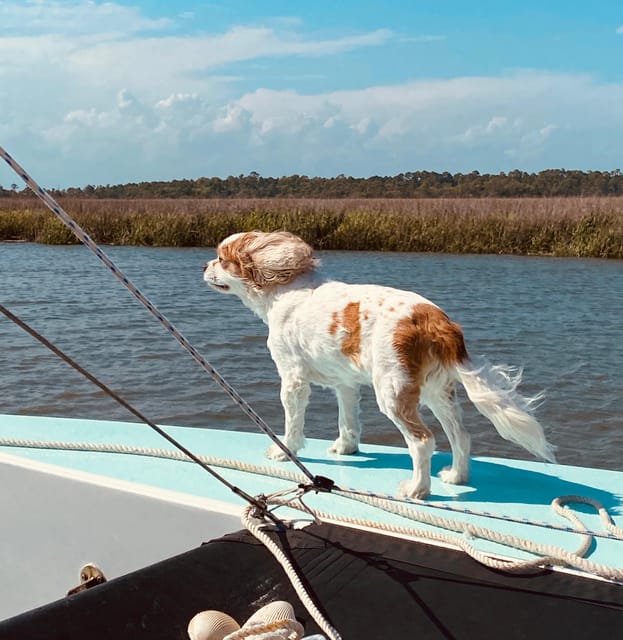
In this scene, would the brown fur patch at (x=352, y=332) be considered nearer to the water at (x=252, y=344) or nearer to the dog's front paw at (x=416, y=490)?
the dog's front paw at (x=416, y=490)

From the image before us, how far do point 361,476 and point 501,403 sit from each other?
764 mm

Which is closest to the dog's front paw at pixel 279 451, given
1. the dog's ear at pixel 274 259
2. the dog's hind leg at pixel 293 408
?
the dog's hind leg at pixel 293 408

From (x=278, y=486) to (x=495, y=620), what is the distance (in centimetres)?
142

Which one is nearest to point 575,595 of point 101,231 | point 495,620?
point 495,620

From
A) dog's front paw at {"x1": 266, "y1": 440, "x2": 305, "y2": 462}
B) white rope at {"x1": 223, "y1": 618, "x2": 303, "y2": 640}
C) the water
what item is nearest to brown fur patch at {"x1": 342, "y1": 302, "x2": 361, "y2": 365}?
dog's front paw at {"x1": 266, "y1": 440, "x2": 305, "y2": 462}

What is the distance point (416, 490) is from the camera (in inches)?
129

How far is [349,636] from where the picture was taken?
80.4 inches

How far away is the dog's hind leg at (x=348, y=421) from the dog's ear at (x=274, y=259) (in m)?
0.64

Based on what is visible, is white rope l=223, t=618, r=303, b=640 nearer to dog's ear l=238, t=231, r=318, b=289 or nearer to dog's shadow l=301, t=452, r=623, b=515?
dog's shadow l=301, t=452, r=623, b=515

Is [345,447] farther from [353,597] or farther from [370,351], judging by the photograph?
[353,597]

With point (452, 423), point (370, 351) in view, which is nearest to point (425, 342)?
point (370, 351)

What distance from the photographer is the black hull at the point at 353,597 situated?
2043 mm

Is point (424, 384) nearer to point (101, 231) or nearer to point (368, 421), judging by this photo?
point (368, 421)

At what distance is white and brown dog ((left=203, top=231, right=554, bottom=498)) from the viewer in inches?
126
